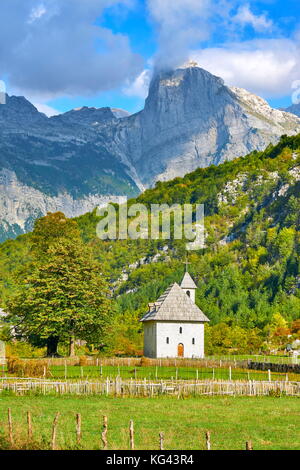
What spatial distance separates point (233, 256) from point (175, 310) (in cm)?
7280

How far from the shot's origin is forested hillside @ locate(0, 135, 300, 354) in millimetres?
108250

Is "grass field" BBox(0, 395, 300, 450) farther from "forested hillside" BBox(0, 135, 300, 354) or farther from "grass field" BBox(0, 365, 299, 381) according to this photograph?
"forested hillside" BBox(0, 135, 300, 354)

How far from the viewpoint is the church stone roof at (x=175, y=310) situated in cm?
7594

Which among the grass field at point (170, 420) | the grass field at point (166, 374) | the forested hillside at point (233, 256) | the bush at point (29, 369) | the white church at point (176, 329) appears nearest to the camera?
the grass field at point (170, 420)

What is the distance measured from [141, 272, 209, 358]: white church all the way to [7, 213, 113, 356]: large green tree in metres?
8.74

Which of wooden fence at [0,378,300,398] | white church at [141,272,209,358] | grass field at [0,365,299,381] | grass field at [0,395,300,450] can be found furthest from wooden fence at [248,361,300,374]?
white church at [141,272,209,358]

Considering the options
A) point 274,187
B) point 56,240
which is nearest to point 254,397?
point 56,240

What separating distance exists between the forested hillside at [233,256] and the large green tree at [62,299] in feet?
56.2

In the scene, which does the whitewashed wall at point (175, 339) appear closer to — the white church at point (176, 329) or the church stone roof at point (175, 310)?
the white church at point (176, 329)

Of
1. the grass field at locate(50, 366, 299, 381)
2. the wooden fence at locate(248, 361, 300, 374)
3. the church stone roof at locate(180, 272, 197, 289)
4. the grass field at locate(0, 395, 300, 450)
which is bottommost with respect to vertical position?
the grass field at locate(0, 395, 300, 450)

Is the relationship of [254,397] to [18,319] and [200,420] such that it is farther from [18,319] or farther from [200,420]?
[18,319]

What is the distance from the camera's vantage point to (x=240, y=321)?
100125mm

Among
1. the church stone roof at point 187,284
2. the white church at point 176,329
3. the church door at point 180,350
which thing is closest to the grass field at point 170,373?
the white church at point 176,329

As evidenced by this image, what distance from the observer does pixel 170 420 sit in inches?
1125
